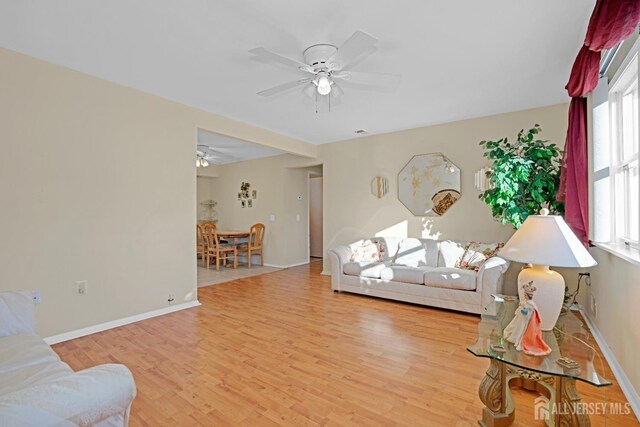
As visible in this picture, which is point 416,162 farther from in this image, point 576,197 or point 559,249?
point 559,249

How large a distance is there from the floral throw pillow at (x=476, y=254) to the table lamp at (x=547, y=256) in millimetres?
2088

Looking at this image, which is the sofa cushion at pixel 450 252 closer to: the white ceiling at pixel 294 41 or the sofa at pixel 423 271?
the sofa at pixel 423 271

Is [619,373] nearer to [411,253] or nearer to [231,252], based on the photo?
[411,253]

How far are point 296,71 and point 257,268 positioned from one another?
15.5 feet

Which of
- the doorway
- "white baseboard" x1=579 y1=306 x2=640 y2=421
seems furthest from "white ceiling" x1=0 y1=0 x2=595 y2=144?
the doorway

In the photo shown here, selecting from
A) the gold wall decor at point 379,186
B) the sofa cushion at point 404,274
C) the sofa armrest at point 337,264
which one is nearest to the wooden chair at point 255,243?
the sofa armrest at point 337,264

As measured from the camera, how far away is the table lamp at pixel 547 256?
5.54 ft

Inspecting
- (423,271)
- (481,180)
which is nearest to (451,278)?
(423,271)

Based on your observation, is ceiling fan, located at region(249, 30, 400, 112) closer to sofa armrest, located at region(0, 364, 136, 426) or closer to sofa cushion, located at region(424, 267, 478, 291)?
sofa armrest, located at region(0, 364, 136, 426)

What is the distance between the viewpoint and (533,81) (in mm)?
3195

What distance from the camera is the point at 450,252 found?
4203 mm

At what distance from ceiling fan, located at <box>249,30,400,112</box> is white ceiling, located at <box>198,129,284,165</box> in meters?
2.46

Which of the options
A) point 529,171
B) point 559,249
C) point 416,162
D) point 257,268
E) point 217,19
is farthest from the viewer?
point 257,268

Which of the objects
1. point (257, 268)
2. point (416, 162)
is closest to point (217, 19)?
point (416, 162)
